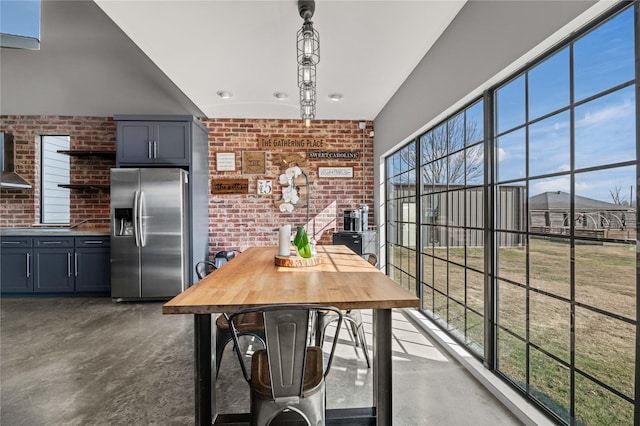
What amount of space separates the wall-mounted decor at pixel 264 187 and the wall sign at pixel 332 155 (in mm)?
784

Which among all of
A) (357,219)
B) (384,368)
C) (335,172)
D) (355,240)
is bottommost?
(384,368)

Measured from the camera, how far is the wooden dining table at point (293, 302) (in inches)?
48.6

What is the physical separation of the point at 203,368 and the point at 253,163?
3735 mm

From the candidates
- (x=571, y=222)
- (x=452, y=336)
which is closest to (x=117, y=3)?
(x=571, y=222)

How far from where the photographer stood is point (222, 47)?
272 cm

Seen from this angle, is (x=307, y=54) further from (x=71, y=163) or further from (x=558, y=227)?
(x=71, y=163)

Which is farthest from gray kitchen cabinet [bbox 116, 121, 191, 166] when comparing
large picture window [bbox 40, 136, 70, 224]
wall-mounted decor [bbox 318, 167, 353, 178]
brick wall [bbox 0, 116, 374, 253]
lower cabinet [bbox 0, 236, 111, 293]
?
wall-mounted decor [bbox 318, 167, 353, 178]

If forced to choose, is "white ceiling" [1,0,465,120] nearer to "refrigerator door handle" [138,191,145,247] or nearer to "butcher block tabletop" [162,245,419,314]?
"refrigerator door handle" [138,191,145,247]

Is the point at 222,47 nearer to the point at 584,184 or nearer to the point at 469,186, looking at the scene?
the point at 469,186

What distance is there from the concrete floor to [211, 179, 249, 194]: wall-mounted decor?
7.12 ft

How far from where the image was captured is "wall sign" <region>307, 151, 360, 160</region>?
4.83 m

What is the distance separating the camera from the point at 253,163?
15.6 feet

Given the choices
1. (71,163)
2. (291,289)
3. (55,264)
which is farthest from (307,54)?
(71,163)

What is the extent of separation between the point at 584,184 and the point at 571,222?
0.65 ft
